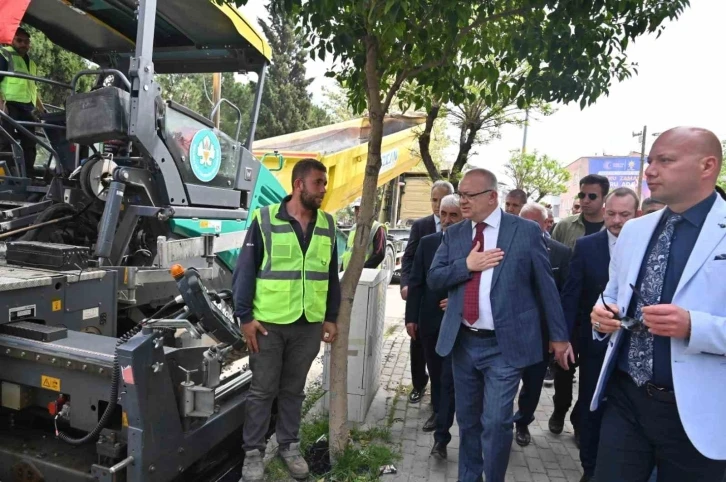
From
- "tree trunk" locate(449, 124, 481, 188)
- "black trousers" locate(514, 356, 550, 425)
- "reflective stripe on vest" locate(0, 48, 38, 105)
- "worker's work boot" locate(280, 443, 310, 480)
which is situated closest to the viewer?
"worker's work boot" locate(280, 443, 310, 480)

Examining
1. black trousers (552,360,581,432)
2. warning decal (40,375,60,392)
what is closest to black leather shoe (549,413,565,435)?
black trousers (552,360,581,432)

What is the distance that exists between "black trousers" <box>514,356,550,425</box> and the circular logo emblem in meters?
2.87

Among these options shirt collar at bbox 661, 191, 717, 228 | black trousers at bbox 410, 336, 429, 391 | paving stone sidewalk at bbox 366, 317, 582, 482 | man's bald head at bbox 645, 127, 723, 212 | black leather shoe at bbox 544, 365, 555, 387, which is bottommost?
paving stone sidewalk at bbox 366, 317, 582, 482

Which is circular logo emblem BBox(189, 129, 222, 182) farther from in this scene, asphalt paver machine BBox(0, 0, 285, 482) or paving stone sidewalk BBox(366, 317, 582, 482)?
paving stone sidewalk BBox(366, 317, 582, 482)

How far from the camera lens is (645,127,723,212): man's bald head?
1891mm

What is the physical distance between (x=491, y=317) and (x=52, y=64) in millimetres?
4666

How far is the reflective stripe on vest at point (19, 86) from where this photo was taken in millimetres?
4047

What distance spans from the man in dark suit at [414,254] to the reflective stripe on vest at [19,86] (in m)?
3.38

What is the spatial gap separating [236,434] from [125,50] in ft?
11.6

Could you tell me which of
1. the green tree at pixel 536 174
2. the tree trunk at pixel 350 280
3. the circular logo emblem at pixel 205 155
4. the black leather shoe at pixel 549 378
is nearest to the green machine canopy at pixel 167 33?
the circular logo emblem at pixel 205 155

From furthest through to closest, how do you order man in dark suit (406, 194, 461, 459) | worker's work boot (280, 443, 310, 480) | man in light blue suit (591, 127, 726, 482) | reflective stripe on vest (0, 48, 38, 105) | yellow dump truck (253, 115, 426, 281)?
yellow dump truck (253, 115, 426, 281) → reflective stripe on vest (0, 48, 38, 105) → man in dark suit (406, 194, 461, 459) → worker's work boot (280, 443, 310, 480) → man in light blue suit (591, 127, 726, 482)

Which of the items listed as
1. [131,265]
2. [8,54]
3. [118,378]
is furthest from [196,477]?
[8,54]

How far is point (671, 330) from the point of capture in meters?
1.80

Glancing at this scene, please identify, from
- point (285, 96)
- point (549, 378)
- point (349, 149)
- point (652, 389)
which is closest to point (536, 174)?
point (349, 149)
